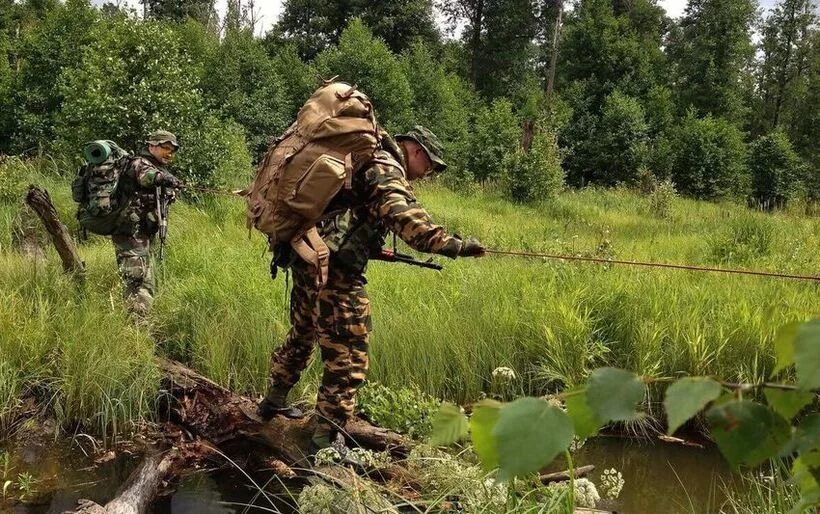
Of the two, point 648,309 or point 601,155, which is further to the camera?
point 601,155

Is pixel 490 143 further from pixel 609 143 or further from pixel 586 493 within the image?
pixel 586 493

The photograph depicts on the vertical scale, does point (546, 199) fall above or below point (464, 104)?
below

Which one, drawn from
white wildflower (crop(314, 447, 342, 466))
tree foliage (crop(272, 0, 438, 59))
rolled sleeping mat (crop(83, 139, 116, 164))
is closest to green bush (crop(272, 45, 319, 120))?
tree foliage (crop(272, 0, 438, 59))

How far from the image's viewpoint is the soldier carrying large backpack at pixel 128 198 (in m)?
5.45

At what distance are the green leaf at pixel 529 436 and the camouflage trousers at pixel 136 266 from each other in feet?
17.2

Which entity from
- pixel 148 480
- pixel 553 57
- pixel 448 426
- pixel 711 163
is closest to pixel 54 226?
pixel 148 480

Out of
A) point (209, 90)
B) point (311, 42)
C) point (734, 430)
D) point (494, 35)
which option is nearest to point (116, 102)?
point (734, 430)

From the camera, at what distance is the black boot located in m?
3.91

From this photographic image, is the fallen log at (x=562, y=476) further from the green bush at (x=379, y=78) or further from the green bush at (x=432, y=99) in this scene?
the green bush at (x=432, y=99)

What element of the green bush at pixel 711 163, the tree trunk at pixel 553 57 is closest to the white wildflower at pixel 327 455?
the green bush at pixel 711 163

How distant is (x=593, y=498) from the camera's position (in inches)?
94.3

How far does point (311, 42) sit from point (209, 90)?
11118mm

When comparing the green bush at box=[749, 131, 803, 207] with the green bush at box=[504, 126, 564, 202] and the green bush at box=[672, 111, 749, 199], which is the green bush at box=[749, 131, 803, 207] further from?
the green bush at box=[504, 126, 564, 202]

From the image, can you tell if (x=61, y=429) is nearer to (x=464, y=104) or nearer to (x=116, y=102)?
(x=116, y=102)
